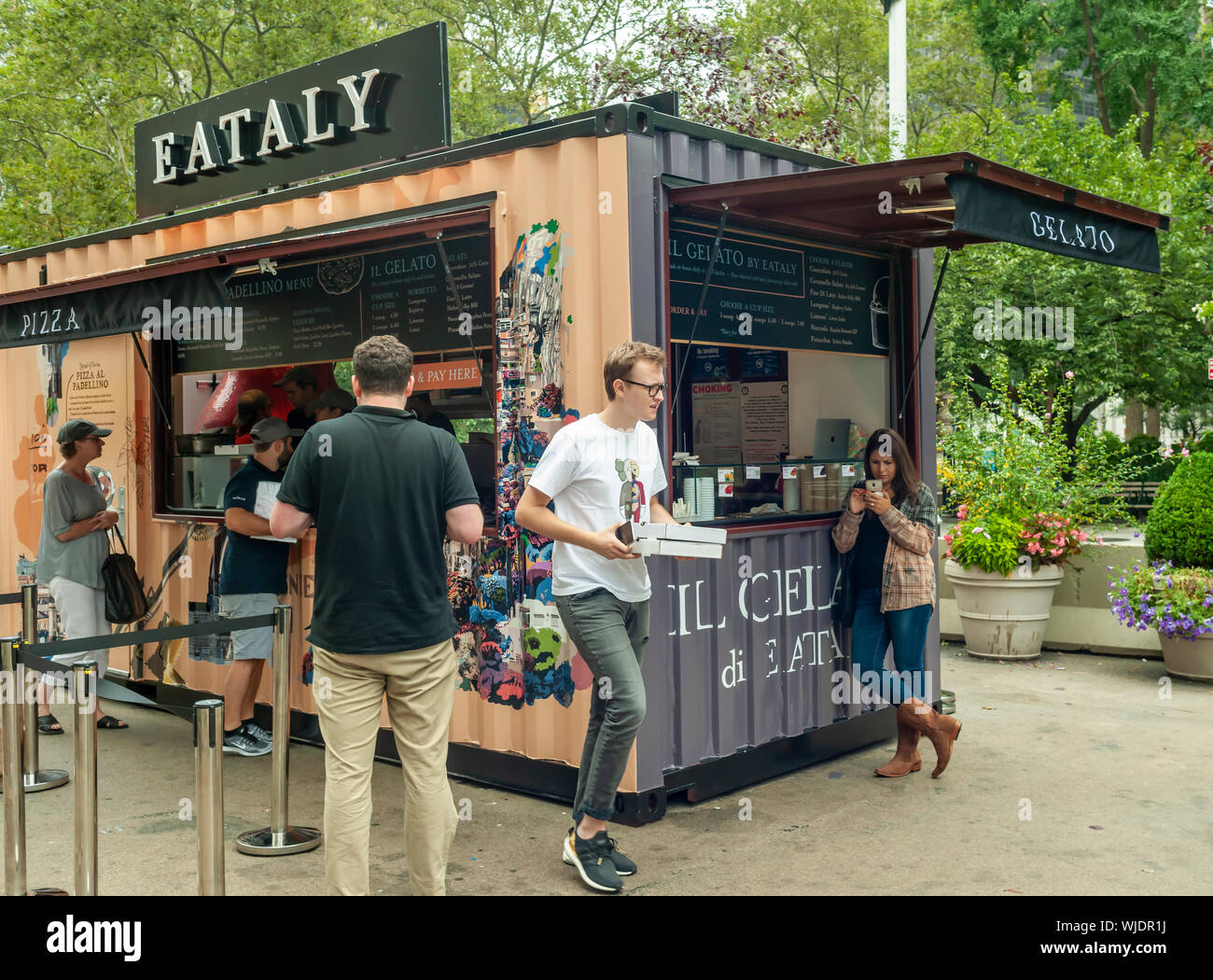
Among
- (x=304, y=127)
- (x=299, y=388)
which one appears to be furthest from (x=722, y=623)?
(x=304, y=127)

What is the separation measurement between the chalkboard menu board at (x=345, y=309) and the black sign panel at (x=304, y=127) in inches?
30.6

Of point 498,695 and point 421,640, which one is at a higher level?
point 421,640

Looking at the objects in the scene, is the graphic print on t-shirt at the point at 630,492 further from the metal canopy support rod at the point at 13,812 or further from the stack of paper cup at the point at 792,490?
the metal canopy support rod at the point at 13,812

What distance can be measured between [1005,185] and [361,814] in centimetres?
367

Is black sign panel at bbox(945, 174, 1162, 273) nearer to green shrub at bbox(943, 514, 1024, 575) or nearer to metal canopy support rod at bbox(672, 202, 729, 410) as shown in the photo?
metal canopy support rod at bbox(672, 202, 729, 410)

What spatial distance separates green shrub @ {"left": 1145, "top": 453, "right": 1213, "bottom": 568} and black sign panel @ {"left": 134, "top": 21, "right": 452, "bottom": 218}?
5880 millimetres

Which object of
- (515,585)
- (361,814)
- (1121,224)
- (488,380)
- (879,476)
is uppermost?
(1121,224)

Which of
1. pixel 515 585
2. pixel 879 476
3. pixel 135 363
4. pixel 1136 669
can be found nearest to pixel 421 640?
pixel 515 585

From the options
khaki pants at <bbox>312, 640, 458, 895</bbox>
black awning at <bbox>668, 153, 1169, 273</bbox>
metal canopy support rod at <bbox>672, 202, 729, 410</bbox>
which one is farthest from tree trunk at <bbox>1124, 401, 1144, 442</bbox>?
khaki pants at <bbox>312, 640, 458, 895</bbox>

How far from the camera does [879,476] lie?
20.6ft

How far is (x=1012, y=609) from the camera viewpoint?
9.59m

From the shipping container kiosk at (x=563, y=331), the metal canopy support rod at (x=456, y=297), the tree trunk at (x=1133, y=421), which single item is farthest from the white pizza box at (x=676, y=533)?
the tree trunk at (x=1133, y=421)

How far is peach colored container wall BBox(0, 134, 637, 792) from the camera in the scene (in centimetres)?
560
